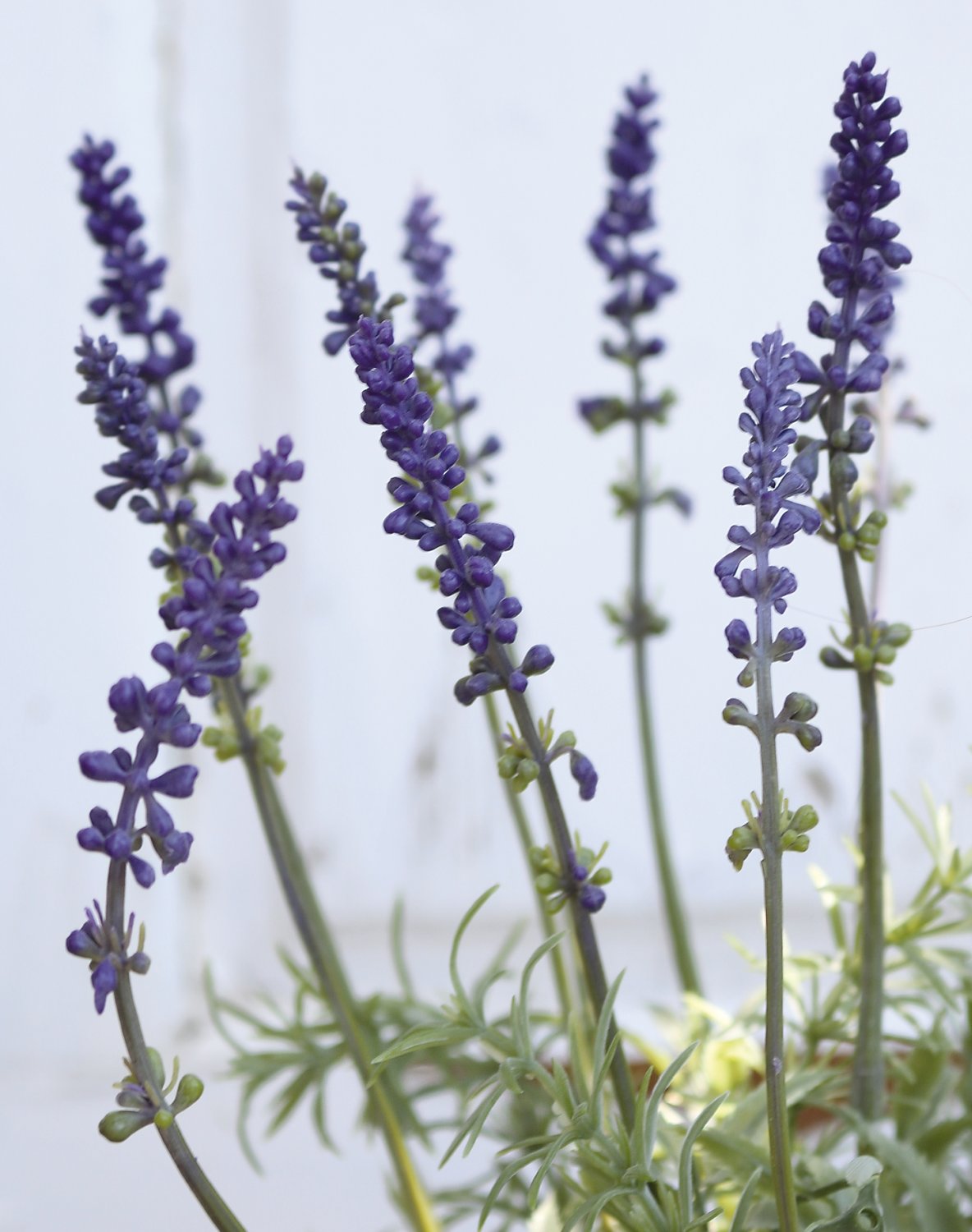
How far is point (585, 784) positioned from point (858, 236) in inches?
4.9

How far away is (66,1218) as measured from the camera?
57cm

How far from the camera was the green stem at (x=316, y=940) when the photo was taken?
0.33 m

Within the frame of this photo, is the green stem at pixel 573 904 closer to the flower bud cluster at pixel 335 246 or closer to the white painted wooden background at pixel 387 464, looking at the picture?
the flower bud cluster at pixel 335 246

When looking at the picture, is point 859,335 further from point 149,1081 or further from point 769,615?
point 149,1081

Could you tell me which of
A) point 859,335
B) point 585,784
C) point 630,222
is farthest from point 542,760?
point 630,222

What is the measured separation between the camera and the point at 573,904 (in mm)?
274

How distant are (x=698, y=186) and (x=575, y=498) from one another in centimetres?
19

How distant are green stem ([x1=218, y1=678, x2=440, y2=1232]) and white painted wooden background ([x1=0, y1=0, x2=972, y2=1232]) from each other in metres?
0.29

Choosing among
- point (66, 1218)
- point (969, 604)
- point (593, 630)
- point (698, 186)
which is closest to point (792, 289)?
point (698, 186)

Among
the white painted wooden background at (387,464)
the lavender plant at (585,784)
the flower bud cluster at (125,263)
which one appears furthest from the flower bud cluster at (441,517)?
the white painted wooden background at (387,464)

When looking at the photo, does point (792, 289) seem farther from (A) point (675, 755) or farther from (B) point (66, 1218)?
(B) point (66, 1218)

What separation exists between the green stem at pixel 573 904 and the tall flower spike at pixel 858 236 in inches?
3.6

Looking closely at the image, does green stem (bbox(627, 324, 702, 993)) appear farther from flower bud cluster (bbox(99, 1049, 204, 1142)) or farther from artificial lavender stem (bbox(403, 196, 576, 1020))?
flower bud cluster (bbox(99, 1049, 204, 1142))

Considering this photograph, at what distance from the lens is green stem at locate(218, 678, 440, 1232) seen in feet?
1.07
